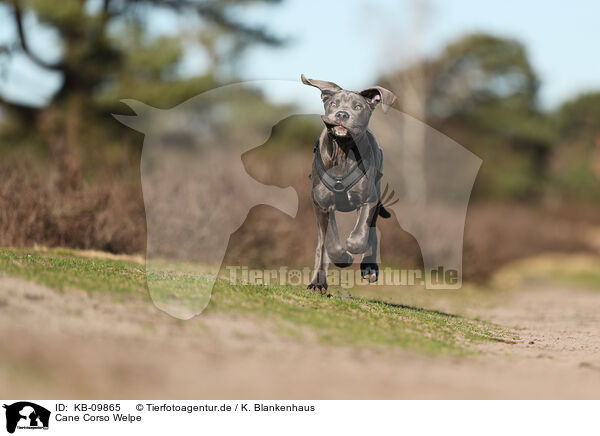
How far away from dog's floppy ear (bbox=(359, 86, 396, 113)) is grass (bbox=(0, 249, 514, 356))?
216 cm

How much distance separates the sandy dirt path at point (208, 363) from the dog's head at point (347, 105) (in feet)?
6.59

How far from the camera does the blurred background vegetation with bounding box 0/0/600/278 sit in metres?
11.3

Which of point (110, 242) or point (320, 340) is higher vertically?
point (110, 242)

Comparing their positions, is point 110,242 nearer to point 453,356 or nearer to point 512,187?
point 453,356

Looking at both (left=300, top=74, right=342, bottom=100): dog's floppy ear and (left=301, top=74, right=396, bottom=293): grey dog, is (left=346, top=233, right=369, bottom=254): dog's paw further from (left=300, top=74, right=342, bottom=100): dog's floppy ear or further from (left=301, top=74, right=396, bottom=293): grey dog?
(left=300, top=74, right=342, bottom=100): dog's floppy ear

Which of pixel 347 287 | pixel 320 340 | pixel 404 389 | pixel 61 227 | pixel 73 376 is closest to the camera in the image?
pixel 73 376

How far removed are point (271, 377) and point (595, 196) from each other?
39420 millimetres

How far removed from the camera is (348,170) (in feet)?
19.8

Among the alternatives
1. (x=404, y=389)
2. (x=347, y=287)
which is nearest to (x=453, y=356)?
(x=404, y=389)

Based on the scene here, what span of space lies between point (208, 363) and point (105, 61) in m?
16.5

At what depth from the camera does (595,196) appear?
39.0 m

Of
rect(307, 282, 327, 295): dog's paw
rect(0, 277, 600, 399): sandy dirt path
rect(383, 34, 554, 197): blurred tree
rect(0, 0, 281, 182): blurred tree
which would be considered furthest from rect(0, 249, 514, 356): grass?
rect(383, 34, 554, 197): blurred tree

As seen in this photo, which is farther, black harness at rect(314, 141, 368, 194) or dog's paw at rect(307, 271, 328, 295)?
dog's paw at rect(307, 271, 328, 295)

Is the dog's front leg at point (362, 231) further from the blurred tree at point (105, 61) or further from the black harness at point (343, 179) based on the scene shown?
the blurred tree at point (105, 61)
